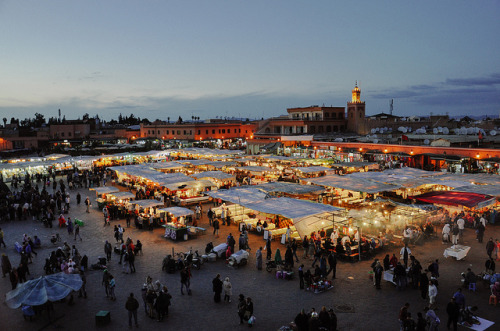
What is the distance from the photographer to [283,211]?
46.3 ft

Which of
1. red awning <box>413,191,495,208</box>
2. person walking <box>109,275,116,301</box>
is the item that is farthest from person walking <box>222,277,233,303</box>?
red awning <box>413,191,495,208</box>

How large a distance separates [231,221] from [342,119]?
40876 millimetres

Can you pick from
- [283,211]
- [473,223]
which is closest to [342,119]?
[473,223]

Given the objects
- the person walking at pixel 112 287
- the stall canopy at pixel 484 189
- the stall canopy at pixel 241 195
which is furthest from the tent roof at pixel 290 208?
the stall canopy at pixel 484 189

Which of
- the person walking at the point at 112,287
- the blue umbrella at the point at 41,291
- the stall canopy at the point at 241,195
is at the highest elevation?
the stall canopy at the point at 241,195

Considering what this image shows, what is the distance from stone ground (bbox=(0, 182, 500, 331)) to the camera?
877cm

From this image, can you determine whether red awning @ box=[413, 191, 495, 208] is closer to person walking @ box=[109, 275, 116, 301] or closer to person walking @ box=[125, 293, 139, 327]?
person walking @ box=[125, 293, 139, 327]

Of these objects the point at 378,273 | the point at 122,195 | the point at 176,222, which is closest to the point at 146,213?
the point at 176,222

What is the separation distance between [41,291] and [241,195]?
10.1m

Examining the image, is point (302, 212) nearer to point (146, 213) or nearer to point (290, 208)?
point (290, 208)

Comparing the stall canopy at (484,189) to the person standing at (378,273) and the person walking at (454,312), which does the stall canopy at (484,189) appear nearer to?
the person standing at (378,273)

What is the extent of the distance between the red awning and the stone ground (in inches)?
74.4

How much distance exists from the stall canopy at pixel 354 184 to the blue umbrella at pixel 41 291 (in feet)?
46.0

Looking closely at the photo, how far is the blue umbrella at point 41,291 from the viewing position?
317 inches
